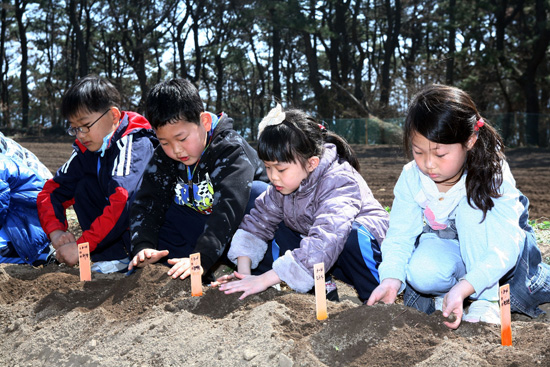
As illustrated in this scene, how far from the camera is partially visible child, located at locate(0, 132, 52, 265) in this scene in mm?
3674

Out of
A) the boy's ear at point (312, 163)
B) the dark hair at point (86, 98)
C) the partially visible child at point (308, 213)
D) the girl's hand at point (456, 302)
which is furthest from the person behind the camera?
the dark hair at point (86, 98)

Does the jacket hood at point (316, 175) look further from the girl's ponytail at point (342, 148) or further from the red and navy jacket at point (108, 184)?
the red and navy jacket at point (108, 184)

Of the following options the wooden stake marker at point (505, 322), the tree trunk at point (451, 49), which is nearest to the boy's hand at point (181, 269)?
the wooden stake marker at point (505, 322)

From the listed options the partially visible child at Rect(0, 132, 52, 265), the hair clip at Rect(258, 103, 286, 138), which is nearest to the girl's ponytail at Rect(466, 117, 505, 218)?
the hair clip at Rect(258, 103, 286, 138)

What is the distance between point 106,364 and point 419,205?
1.49 meters

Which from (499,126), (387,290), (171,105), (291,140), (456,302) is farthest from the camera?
(499,126)

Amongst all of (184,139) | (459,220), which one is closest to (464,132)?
(459,220)

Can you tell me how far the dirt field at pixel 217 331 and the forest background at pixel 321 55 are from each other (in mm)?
16177

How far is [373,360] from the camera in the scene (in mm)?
1785

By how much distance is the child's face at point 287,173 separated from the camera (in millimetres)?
2504

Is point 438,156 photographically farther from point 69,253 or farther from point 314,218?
point 69,253

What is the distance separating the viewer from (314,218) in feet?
8.61

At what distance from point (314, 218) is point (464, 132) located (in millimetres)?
856

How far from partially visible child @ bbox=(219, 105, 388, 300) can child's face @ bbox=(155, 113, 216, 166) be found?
452mm
